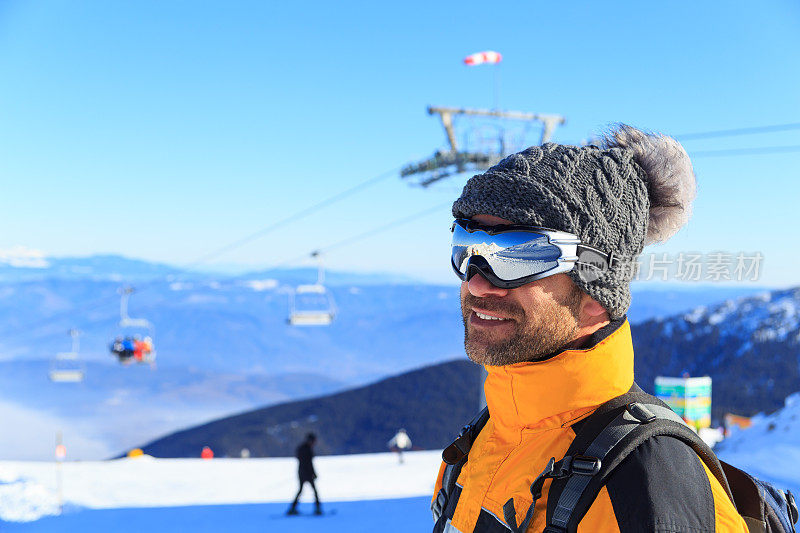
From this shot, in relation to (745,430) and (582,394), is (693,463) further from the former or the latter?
(745,430)

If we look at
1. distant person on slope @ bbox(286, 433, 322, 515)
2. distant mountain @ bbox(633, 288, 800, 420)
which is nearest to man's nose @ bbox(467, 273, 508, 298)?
distant person on slope @ bbox(286, 433, 322, 515)

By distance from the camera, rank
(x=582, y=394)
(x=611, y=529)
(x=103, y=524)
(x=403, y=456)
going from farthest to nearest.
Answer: (x=403, y=456)
(x=103, y=524)
(x=582, y=394)
(x=611, y=529)

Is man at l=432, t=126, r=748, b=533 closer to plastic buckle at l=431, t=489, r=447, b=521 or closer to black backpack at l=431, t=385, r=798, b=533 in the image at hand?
black backpack at l=431, t=385, r=798, b=533

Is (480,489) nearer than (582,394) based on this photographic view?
No

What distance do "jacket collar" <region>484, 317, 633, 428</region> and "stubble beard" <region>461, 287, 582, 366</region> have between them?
0.10ft

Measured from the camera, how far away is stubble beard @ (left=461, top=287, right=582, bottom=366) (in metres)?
1.45

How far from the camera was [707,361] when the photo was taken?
5322 cm

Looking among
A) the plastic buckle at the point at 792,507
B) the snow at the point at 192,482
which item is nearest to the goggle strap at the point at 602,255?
the plastic buckle at the point at 792,507

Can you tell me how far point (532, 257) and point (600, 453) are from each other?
1.44 feet

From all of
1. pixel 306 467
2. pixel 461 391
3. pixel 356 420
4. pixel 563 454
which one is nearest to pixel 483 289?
pixel 563 454

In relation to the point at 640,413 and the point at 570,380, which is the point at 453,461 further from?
the point at 640,413

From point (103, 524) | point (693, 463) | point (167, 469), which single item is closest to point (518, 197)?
point (693, 463)

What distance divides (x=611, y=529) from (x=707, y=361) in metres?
58.0

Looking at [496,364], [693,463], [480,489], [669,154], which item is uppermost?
[669,154]
